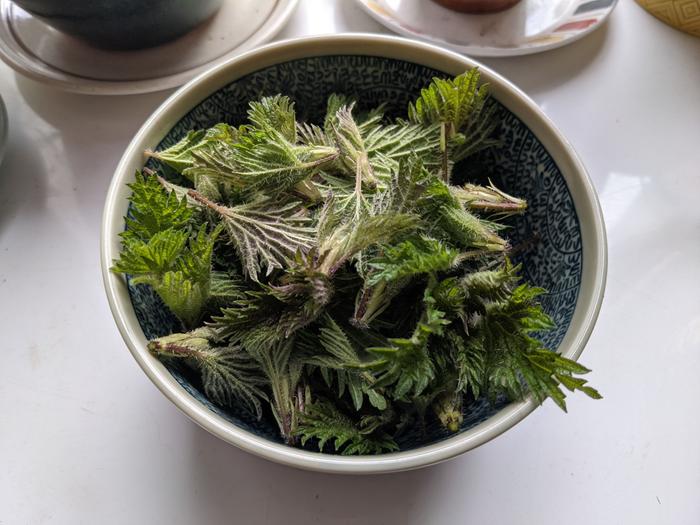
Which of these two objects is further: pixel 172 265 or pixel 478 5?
pixel 478 5

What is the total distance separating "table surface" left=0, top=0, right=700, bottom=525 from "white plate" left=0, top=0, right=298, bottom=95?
1.3 inches

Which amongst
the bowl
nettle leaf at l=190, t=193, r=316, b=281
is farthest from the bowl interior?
nettle leaf at l=190, t=193, r=316, b=281

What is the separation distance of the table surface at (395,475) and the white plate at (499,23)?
3 cm

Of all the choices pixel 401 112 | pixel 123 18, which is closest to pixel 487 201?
pixel 401 112

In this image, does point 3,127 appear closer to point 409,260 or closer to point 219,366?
point 219,366

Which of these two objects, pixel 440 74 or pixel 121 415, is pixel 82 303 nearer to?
pixel 121 415

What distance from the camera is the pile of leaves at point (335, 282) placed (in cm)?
48

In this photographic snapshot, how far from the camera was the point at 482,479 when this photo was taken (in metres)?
0.63

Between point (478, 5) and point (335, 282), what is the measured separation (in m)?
0.65

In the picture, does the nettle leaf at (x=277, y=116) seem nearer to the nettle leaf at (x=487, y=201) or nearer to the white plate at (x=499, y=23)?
the nettle leaf at (x=487, y=201)

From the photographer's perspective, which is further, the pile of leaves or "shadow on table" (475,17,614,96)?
"shadow on table" (475,17,614,96)

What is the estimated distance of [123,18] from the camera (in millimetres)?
783

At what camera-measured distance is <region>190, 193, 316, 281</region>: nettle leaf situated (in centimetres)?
52

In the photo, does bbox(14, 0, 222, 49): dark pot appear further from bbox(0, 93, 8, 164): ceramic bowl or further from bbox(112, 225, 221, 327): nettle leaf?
bbox(112, 225, 221, 327): nettle leaf
